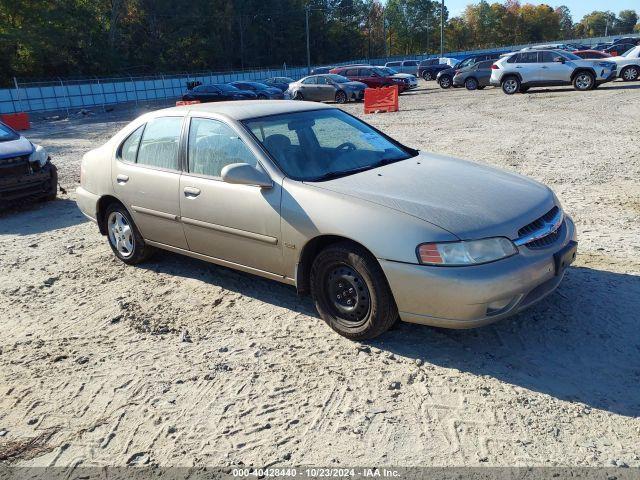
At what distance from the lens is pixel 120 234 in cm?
572

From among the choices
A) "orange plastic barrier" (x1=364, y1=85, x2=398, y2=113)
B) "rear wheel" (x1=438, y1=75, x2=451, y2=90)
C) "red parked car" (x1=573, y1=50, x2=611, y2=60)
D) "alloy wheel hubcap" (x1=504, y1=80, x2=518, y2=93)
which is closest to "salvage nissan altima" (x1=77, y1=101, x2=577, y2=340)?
"orange plastic barrier" (x1=364, y1=85, x2=398, y2=113)

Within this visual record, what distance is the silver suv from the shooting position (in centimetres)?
2169

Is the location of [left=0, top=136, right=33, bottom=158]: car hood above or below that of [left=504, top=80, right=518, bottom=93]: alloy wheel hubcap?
above

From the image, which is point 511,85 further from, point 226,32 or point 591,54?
point 226,32

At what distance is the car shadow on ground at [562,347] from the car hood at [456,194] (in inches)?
32.8

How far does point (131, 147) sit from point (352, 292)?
2872mm

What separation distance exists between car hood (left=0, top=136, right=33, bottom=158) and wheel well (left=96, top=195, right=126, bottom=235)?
132 inches

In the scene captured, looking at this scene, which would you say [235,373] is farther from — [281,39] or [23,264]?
[281,39]

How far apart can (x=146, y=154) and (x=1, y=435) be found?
2804mm

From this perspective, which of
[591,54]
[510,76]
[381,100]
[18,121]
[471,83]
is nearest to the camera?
[381,100]

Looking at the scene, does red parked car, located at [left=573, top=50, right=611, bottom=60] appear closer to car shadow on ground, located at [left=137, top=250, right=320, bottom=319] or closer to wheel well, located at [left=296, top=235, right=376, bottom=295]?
car shadow on ground, located at [left=137, top=250, right=320, bottom=319]

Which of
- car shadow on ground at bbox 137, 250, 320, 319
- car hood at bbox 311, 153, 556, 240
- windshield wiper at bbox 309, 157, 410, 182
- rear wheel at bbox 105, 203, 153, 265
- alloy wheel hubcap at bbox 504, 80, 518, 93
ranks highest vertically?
windshield wiper at bbox 309, 157, 410, 182

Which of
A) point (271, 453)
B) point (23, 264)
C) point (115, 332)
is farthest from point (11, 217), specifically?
point (271, 453)

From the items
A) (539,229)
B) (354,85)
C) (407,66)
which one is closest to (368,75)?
(354,85)
